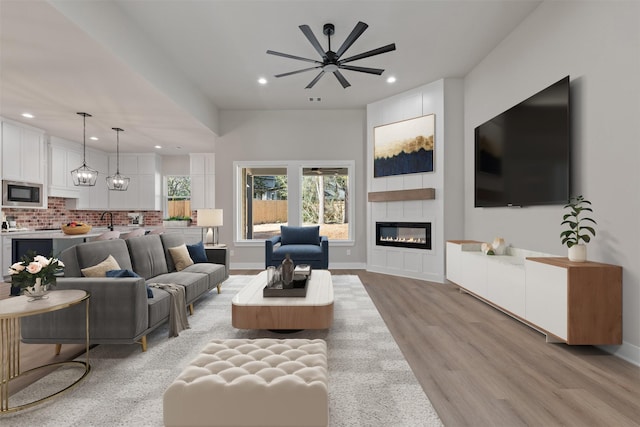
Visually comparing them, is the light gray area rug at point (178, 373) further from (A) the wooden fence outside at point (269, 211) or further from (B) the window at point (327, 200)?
(A) the wooden fence outside at point (269, 211)

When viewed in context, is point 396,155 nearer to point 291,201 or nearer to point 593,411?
point 291,201

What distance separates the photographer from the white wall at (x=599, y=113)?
2369mm

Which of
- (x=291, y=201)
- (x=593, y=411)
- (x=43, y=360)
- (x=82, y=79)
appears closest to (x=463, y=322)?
(x=593, y=411)

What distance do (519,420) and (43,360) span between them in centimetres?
330

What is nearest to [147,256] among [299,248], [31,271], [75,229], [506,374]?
[31,271]

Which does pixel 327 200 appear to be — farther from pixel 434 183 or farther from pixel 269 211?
pixel 434 183

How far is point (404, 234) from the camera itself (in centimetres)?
565

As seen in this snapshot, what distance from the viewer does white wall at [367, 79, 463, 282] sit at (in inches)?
200

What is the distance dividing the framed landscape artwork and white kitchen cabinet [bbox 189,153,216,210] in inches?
167

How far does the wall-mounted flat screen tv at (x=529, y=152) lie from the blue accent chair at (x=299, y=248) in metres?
2.50

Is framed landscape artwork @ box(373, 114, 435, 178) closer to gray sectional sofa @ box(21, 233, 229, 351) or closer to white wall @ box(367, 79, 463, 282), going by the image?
white wall @ box(367, 79, 463, 282)

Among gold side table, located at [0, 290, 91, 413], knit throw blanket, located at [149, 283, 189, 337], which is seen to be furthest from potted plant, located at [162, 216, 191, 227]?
gold side table, located at [0, 290, 91, 413]

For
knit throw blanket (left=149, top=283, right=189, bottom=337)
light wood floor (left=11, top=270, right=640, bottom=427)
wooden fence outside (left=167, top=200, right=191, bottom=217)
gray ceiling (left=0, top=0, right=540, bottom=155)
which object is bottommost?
light wood floor (left=11, top=270, right=640, bottom=427)

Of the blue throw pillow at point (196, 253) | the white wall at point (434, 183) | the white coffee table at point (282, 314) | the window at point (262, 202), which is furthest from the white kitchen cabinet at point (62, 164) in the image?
the white wall at point (434, 183)
